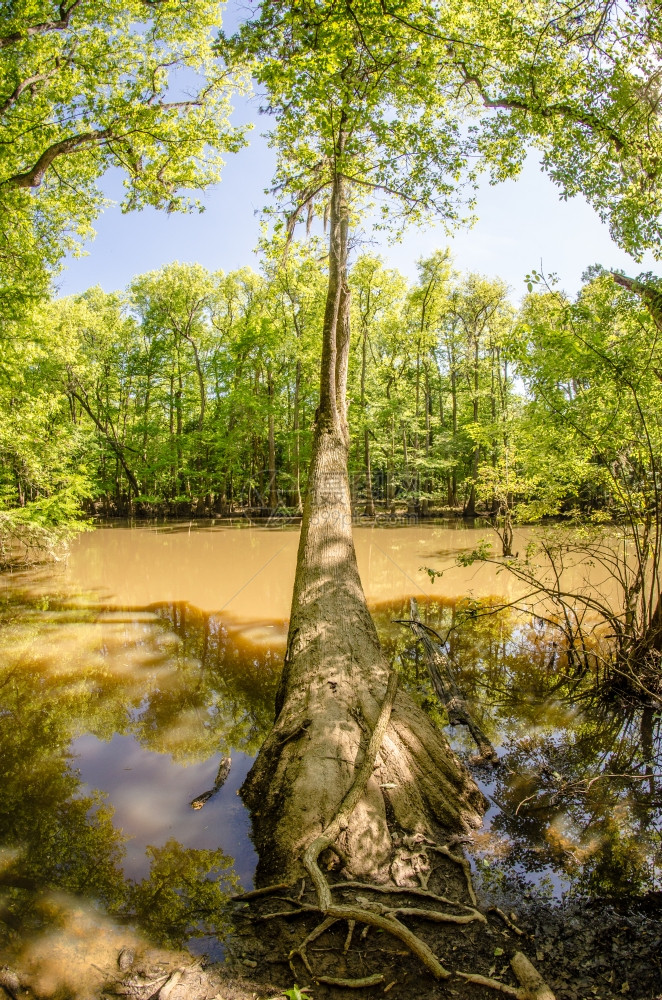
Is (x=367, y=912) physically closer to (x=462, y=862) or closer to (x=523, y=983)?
(x=523, y=983)

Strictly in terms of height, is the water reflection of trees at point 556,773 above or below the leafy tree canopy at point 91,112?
below

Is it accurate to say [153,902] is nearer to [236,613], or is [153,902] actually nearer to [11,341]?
[236,613]

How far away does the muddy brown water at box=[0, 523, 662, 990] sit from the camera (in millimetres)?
3326

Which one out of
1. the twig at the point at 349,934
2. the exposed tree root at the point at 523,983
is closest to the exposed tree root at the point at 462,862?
the exposed tree root at the point at 523,983

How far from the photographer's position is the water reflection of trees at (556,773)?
11.8 feet

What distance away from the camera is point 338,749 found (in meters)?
3.92

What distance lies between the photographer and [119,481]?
33.2 metres

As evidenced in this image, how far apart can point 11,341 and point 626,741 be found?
34.9ft

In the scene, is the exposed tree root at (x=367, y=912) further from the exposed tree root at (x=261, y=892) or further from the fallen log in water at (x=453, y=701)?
the fallen log in water at (x=453, y=701)

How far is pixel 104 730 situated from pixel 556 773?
4.81m

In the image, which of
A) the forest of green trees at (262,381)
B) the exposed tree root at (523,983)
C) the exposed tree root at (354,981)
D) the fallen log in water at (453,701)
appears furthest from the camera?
the forest of green trees at (262,381)


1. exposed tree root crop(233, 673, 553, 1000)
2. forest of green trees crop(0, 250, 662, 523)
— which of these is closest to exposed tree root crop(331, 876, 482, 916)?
exposed tree root crop(233, 673, 553, 1000)

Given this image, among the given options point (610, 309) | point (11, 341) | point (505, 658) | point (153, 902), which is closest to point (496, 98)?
point (610, 309)

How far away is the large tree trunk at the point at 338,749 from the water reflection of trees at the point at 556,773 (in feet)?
1.50
